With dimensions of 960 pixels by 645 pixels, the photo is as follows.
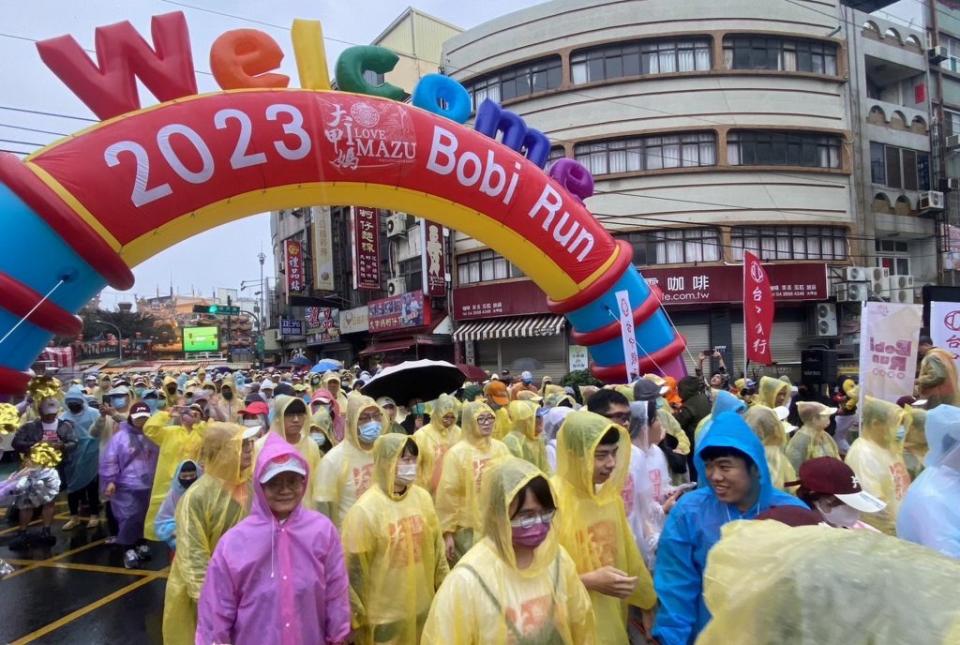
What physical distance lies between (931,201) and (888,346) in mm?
21925

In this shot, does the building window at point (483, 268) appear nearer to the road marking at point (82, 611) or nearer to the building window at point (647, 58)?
the building window at point (647, 58)

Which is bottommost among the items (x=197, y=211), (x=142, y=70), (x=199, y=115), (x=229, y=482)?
(x=229, y=482)

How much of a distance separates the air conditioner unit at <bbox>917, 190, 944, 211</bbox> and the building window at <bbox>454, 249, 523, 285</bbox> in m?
15.1

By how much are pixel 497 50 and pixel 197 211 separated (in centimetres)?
1902

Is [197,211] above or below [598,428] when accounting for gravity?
above

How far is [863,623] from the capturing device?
865 mm

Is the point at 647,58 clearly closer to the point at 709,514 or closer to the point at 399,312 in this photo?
the point at 399,312

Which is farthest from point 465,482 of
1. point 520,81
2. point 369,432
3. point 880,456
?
point 520,81

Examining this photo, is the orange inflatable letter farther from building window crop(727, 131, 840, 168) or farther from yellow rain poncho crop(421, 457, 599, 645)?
building window crop(727, 131, 840, 168)

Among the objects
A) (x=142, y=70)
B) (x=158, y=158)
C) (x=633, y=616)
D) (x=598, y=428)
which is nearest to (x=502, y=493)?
(x=598, y=428)

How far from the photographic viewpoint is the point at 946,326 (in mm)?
6867

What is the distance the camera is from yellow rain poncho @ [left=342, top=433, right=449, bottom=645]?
3.23 metres

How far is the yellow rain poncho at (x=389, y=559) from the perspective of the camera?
10.6 feet

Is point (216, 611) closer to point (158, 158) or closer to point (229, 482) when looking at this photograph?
point (229, 482)
